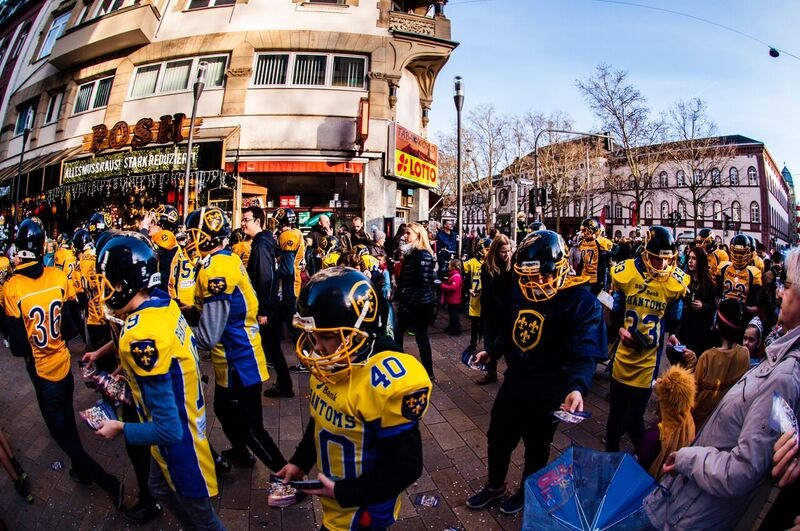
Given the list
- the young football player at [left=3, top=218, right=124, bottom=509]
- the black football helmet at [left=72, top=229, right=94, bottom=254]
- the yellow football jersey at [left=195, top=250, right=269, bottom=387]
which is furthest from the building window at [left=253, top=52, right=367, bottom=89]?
the yellow football jersey at [left=195, top=250, right=269, bottom=387]

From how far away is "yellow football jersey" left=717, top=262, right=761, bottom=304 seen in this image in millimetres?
6133

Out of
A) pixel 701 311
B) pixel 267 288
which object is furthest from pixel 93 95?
pixel 701 311

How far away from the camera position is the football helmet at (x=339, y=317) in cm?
160

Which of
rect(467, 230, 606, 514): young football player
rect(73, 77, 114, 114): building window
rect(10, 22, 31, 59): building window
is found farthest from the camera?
rect(10, 22, 31, 59): building window

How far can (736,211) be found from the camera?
5388 cm

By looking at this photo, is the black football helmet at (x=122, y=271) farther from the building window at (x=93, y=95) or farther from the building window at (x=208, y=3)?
the building window at (x=93, y=95)

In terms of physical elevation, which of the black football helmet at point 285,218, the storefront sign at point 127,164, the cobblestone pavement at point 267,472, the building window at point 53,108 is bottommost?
the cobblestone pavement at point 267,472

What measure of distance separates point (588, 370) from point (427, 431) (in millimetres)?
2291

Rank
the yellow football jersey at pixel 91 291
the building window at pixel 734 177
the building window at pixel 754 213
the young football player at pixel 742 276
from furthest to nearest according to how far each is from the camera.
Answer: the building window at pixel 754 213, the building window at pixel 734 177, the young football player at pixel 742 276, the yellow football jersey at pixel 91 291

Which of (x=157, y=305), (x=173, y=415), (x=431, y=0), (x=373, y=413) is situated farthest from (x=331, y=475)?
(x=431, y=0)

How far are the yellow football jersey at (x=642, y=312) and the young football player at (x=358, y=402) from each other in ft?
8.99

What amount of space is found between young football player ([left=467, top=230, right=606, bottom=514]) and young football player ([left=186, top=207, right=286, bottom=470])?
1953 millimetres

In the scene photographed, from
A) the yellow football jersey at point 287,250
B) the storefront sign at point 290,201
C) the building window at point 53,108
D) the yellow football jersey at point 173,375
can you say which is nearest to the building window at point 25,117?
the building window at point 53,108

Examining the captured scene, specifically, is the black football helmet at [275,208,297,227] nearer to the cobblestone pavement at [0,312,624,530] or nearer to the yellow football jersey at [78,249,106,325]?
the yellow football jersey at [78,249,106,325]
